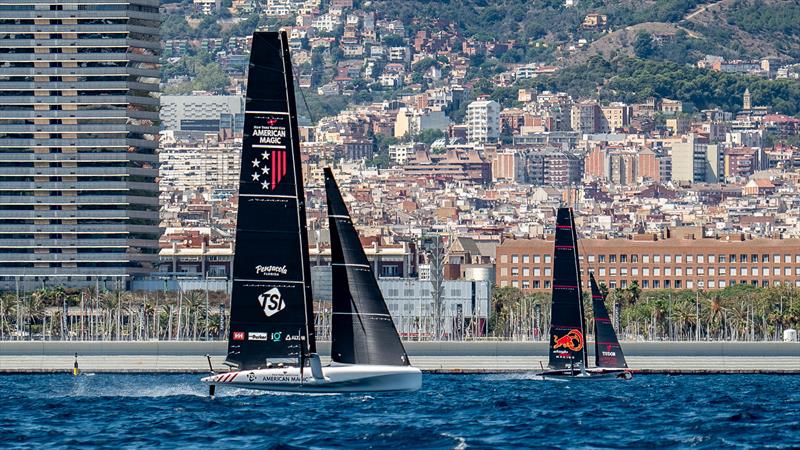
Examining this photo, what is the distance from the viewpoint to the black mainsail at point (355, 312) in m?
72.9

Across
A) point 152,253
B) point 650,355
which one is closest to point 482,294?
point 152,253

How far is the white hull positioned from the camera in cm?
7081

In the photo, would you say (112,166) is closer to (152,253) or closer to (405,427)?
(152,253)

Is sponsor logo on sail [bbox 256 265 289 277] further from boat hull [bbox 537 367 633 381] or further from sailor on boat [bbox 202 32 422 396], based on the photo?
boat hull [bbox 537 367 633 381]

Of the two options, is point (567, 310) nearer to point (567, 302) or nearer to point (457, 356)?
point (567, 302)

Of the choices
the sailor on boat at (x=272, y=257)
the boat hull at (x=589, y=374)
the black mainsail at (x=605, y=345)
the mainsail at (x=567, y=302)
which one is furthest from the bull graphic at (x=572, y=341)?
the sailor on boat at (x=272, y=257)

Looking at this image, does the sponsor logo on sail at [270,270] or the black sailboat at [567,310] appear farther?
the black sailboat at [567,310]

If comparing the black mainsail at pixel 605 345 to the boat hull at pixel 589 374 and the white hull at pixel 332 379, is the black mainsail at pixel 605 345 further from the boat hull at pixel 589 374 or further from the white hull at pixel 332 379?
the white hull at pixel 332 379

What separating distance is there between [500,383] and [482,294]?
79661 mm

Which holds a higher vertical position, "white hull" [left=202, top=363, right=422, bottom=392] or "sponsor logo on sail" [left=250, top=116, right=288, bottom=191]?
"sponsor logo on sail" [left=250, top=116, right=288, bottom=191]

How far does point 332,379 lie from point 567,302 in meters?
32.1

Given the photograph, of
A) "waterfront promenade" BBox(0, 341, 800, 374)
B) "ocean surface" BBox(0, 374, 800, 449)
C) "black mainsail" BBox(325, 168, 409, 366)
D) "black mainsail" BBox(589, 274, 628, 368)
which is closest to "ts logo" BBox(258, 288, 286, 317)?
"black mainsail" BBox(325, 168, 409, 366)

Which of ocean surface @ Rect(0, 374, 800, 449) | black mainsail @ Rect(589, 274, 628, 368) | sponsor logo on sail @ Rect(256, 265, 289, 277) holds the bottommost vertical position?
ocean surface @ Rect(0, 374, 800, 449)

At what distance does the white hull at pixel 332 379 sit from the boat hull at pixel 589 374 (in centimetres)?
2948
